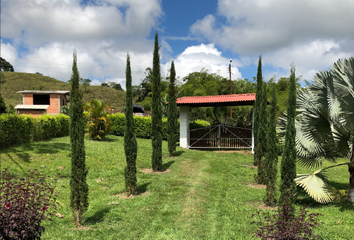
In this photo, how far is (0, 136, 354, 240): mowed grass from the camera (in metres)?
4.94

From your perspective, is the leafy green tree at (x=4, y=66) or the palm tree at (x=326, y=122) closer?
the palm tree at (x=326, y=122)

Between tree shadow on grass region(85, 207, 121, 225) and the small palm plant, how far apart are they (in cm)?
1136

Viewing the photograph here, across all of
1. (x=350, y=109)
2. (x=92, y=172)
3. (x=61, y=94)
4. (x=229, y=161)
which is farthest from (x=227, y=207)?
(x=61, y=94)

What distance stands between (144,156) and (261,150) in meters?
6.17

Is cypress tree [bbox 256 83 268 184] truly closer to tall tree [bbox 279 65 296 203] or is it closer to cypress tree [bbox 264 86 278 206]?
cypress tree [bbox 264 86 278 206]

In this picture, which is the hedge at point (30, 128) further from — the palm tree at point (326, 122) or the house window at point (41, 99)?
the house window at point (41, 99)

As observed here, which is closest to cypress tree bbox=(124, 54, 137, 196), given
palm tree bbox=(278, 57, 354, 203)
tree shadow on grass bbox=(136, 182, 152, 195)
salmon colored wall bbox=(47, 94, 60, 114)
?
tree shadow on grass bbox=(136, 182, 152, 195)

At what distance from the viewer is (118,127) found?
2150 cm

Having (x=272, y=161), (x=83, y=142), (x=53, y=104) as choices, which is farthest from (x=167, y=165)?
(x=53, y=104)

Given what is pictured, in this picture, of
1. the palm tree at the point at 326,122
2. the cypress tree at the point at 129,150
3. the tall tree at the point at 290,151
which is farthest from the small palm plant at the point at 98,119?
the tall tree at the point at 290,151

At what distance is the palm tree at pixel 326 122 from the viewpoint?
22.5 feet

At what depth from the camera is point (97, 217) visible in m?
5.64

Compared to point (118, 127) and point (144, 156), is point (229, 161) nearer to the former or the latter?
point (144, 156)

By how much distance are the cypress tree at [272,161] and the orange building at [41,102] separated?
95.2ft
